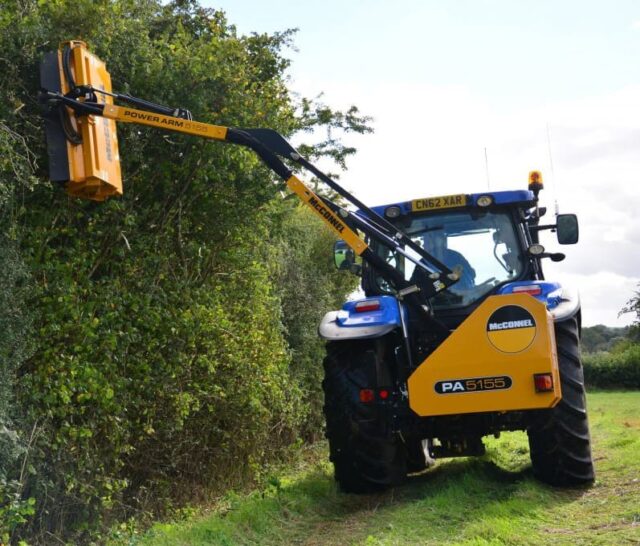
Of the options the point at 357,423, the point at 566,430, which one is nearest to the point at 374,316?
the point at 357,423

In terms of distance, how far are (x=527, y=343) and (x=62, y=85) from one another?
3.62 meters

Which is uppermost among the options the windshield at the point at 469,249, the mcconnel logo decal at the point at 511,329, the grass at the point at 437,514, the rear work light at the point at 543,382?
the windshield at the point at 469,249

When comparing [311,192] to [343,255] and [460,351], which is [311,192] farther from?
[460,351]

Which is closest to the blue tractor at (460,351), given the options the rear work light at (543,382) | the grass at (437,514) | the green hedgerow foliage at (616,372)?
the rear work light at (543,382)

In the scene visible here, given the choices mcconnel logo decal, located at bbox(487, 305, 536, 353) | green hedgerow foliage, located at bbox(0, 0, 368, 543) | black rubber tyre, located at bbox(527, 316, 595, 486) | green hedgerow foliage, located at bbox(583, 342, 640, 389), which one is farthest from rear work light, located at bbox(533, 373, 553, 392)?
green hedgerow foliage, located at bbox(583, 342, 640, 389)

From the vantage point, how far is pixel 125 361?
238 inches

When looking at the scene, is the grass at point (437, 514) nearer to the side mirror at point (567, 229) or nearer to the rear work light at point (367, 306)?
the rear work light at point (367, 306)

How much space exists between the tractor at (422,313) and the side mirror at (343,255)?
0.02 meters

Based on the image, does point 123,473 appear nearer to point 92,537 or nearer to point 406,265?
point 92,537

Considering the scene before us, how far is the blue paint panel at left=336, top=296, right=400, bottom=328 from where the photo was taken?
21.9ft

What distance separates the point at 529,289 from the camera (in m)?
6.80

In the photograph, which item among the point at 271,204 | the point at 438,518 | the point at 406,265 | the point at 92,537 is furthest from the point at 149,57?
the point at 438,518

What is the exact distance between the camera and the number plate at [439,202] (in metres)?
7.36

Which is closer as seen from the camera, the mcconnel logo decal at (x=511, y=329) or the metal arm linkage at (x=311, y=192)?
the metal arm linkage at (x=311, y=192)
